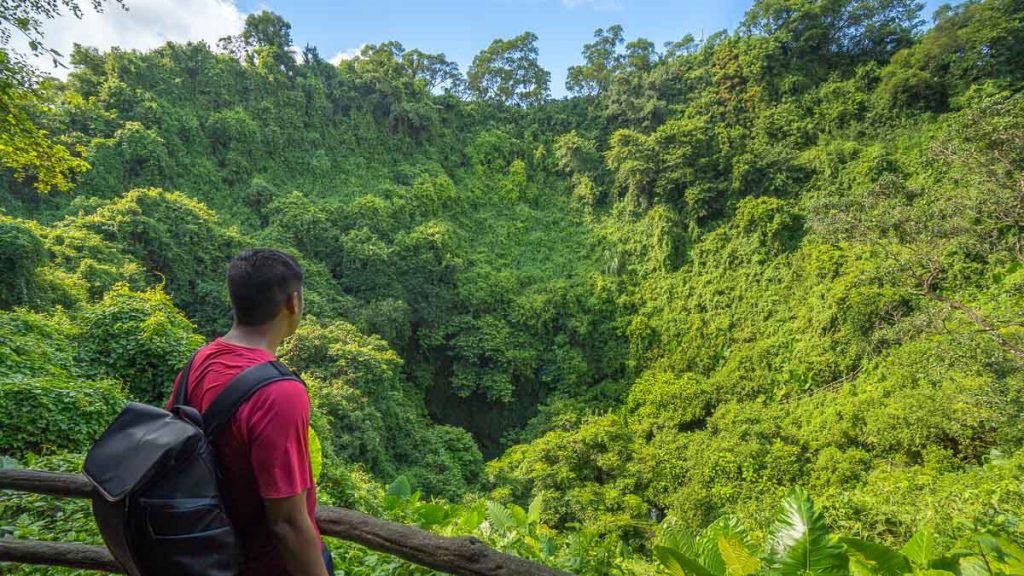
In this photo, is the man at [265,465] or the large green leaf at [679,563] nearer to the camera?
the man at [265,465]

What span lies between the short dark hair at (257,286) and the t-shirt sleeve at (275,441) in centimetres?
29

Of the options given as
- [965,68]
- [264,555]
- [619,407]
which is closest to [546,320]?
[619,407]

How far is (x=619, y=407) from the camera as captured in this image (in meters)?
15.1

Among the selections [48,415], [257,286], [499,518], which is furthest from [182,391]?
[48,415]

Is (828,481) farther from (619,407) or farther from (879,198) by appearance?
(619,407)

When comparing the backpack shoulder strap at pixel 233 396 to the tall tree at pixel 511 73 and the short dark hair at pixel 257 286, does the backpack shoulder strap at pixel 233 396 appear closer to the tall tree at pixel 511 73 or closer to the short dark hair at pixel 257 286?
the short dark hair at pixel 257 286

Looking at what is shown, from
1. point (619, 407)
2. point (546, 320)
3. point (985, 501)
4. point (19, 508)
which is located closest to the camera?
point (19, 508)

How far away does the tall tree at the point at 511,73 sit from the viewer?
25953mm

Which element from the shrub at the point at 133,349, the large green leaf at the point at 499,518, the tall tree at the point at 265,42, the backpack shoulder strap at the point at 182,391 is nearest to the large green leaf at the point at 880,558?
the large green leaf at the point at 499,518

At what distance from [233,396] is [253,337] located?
25 centimetres

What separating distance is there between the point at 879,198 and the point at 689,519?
7.26 meters

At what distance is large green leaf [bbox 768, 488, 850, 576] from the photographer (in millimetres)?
1241

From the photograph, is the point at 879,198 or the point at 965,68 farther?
the point at 965,68

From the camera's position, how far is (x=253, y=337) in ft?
3.94
